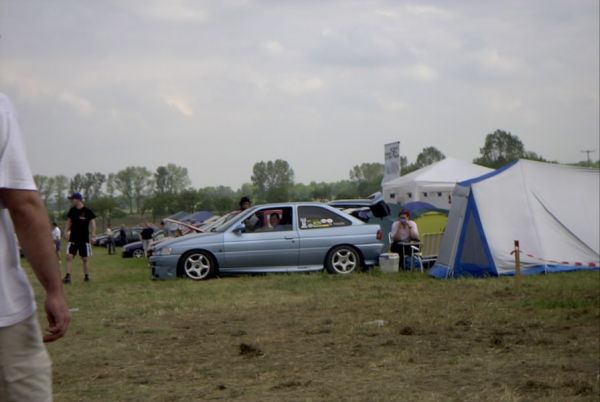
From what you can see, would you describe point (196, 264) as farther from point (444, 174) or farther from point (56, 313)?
point (444, 174)

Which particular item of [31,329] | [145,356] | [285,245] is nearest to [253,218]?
[285,245]

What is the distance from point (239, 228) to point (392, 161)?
15.0 m

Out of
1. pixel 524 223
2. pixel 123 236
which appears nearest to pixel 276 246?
pixel 524 223

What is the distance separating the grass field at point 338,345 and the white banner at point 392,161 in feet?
53.5

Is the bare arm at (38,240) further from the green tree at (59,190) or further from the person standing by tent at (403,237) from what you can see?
the green tree at (59,190)

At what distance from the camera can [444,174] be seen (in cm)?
2834

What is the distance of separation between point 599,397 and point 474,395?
776mm

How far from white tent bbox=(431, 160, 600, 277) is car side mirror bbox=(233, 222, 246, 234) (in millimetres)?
3536

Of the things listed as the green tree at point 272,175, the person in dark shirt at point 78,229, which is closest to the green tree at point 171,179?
the green tree at point 272,175

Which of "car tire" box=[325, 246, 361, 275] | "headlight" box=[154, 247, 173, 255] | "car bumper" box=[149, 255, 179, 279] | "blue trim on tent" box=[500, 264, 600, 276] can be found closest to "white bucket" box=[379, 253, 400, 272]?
"car tire" box=[325, 246, 361, 275]

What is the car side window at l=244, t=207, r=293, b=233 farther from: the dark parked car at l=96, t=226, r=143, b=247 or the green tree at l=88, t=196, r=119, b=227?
the green tree at l=88, t=196, r=119, b=227

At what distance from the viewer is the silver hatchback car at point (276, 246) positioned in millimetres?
14523

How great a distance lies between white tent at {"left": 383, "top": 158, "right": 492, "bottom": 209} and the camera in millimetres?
27312

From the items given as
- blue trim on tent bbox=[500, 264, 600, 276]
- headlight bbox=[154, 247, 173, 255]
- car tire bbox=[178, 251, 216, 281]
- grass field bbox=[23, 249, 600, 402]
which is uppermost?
headlight bbox=[154, 247, 173, 255]
